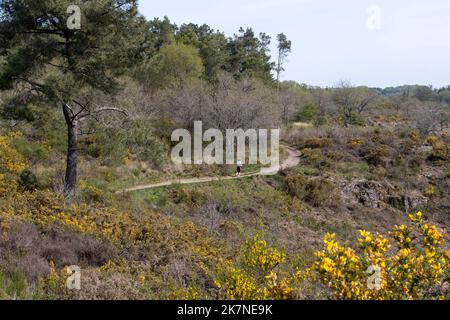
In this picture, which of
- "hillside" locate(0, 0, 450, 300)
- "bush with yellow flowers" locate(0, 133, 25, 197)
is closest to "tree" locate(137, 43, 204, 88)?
"hillside" locate(0, 0, 450, 300)

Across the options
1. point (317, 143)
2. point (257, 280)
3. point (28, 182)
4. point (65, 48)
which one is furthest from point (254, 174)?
point (257, 280)

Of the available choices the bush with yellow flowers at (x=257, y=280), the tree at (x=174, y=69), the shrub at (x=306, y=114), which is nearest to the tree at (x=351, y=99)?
the shrub at (x=306, y=114)

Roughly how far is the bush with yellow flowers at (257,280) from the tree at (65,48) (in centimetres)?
845

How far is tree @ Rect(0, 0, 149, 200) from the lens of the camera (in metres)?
12.9

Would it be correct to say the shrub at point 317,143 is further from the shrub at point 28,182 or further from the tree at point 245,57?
the shrub at point 28,182

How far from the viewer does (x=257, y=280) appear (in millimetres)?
7969

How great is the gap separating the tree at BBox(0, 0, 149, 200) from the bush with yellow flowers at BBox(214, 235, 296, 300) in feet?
27.7

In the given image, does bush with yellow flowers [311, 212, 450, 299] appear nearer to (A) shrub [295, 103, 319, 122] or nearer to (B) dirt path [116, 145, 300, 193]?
(B) dirt path [116, 145, 300, 193]

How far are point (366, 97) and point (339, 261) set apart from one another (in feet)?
184

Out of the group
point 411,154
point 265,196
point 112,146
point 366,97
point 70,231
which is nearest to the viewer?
point 70,231

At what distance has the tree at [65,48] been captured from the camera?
12875mm

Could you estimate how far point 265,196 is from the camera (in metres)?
23.2

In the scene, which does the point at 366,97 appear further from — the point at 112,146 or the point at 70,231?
the point at 70,231
